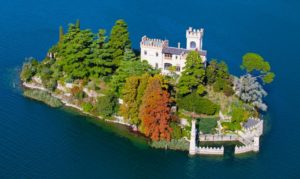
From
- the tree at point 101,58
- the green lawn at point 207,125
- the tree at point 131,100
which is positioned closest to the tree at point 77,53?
the tree at point 101,58

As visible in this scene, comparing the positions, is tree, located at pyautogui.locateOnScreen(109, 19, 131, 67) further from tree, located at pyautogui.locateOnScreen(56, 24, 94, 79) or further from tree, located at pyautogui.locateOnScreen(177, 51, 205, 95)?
tree, located at pyautogui.locateOnScreen(177, 51, 205, 95)

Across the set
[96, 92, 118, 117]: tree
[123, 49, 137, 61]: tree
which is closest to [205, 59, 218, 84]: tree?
[123, 49, 137, 61]: tree

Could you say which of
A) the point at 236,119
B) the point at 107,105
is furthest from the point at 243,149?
the point at 107,105

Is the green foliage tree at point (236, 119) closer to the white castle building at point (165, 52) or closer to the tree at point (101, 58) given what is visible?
the white castle building at point (165, 52)

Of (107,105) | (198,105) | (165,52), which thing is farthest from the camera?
(165,52)

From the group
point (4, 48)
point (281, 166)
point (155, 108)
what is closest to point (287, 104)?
point (281, 166)

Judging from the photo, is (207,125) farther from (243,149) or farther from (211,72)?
(211,72)
